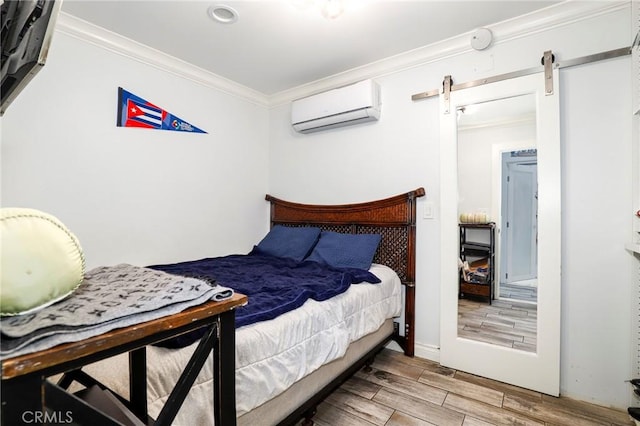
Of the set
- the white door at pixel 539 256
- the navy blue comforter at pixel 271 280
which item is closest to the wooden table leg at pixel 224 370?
the navy blue comforter at pixel 271 280

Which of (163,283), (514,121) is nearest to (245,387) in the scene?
(163,283)

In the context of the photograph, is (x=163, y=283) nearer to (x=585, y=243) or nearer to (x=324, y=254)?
(x=324, y=254)

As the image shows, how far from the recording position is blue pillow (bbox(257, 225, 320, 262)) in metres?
2.79

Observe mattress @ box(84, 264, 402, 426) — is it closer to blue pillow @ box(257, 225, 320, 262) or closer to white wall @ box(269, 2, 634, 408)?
blue pillow @ box(257, 225, 320, 262)

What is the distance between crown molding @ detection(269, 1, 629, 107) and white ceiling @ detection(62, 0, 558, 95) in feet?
0.18

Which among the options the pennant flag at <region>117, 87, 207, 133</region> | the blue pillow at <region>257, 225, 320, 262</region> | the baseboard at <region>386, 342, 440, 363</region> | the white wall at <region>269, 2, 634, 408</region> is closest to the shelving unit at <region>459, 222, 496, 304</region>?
the white wall at <region>269, 2, 634, 408</region>

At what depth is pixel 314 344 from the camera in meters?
1.54

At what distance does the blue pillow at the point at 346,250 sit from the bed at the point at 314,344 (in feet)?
0.31

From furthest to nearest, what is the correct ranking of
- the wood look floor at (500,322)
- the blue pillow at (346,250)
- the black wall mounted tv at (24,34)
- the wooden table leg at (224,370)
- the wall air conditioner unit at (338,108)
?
the wall air conditioner unit at (338,108) → the blue pillow at (346,250) → the wood look floor at (500,322) → the wooden table leg at (224,370) → the black wall mounted tv at (24,34)

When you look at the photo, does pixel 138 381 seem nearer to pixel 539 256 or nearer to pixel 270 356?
pixel 270 356

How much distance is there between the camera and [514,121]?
221 centimetres

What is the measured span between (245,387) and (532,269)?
1996 millimetres

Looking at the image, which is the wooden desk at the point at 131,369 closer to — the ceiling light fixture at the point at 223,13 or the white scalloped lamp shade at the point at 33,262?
the white scalloped lamp shade at the point at 33,262

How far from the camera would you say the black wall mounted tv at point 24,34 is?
26.4 inches
